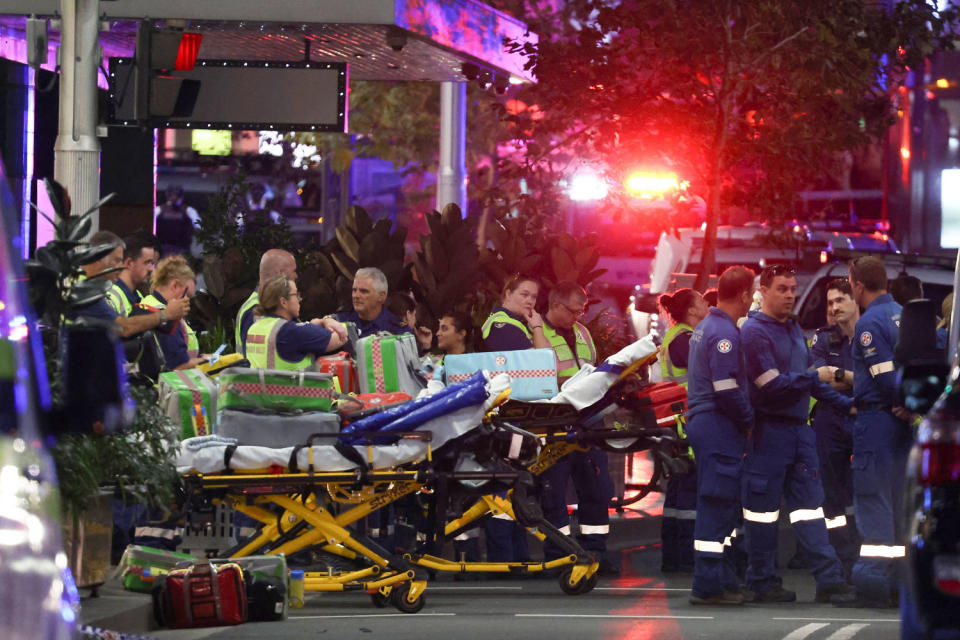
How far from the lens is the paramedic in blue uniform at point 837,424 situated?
1209 cm

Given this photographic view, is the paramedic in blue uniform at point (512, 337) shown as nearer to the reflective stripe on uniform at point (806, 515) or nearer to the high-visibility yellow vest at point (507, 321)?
the high-visibility yellow vest at point (507, 321)

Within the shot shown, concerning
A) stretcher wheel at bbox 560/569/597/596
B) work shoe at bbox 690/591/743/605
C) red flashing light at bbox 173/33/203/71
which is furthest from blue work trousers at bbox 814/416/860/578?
red flashing light at bbox 173/33/203/71

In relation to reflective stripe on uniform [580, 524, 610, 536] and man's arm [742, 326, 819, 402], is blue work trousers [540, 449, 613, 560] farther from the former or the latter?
man's arm [742, 326, 819, 402]

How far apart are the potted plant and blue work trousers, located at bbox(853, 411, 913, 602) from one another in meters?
3.83

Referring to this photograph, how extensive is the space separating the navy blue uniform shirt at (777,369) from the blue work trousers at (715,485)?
311 millimetres

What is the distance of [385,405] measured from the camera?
Result: 10.5 metres

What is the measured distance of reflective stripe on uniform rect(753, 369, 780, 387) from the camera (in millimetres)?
10625

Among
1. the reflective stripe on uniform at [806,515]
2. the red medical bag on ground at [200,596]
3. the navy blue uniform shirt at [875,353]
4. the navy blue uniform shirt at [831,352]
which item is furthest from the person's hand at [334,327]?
the navy blue uniform shirt at [831,352]

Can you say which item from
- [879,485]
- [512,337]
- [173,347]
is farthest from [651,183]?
[879,485]

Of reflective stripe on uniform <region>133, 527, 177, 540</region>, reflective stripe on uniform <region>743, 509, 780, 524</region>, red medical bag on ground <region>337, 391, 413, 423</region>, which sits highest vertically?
red medical bag on ground <region>337, 391, 413, 423</region>

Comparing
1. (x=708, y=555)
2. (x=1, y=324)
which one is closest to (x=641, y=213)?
(x=708, y=555)

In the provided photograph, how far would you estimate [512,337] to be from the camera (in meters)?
12.1

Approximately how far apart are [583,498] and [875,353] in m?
2.70

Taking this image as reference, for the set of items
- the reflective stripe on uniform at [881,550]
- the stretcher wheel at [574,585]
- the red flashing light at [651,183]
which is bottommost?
the stretcher wheel at [574,585]
